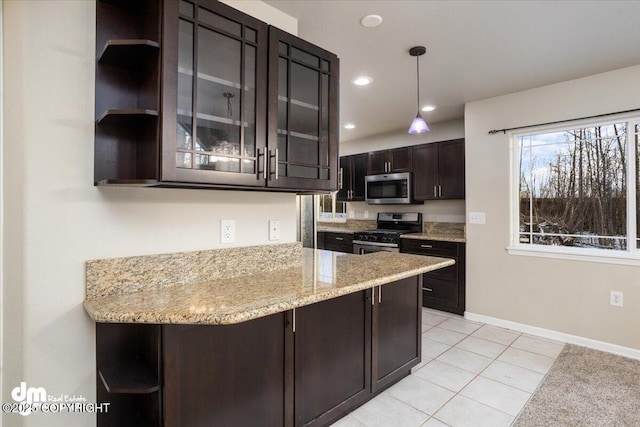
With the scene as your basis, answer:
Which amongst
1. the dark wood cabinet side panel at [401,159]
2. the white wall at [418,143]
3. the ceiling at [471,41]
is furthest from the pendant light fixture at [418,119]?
the white wall at [418,143]

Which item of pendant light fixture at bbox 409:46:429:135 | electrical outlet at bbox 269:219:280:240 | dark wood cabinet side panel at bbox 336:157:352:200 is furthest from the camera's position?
dark wood cabinet side panel at bbox 336:157:352:200

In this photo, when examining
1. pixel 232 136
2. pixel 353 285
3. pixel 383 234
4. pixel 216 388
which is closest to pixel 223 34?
pixel 232 136

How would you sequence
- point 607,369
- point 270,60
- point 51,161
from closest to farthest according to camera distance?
point 51,161 < point 270,60 < point 607,369

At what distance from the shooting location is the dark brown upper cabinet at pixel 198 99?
1295 millimetres

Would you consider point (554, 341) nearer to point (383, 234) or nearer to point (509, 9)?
point (383, 234)

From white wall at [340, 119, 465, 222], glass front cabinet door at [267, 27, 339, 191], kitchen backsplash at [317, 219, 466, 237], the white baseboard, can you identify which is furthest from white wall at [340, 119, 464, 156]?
glass front cabinet door at [267, 27, 339, 191]

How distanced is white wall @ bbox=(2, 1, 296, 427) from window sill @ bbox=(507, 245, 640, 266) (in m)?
3.54

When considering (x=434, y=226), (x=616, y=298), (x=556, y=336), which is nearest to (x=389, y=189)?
(x=434, y=226)

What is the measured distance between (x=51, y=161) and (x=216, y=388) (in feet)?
3.76

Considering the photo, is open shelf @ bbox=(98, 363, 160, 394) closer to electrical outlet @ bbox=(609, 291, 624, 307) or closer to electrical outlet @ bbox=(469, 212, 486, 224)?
electrical outlet @ bbox=(469, 212, 486, 224)

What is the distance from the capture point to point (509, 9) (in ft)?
6.54

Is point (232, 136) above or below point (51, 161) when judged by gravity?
above

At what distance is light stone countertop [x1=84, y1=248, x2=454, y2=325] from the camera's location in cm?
118

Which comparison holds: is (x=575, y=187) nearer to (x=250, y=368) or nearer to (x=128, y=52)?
(x=250, y=368)
